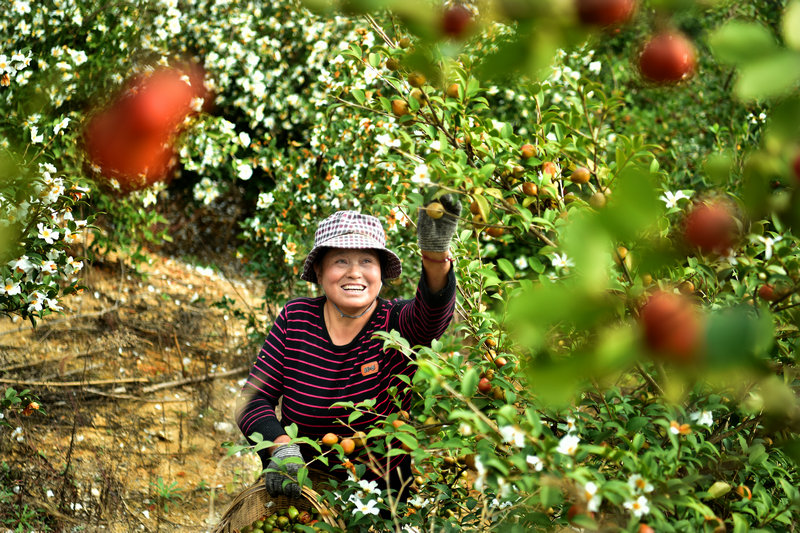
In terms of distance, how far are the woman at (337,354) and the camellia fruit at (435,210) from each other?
1.48 feet

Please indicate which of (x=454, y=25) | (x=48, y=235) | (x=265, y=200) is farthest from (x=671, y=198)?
(x=265, y=200)

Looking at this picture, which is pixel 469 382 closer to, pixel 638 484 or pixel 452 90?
pixel 638 484

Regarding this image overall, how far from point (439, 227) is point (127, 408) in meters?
2.71

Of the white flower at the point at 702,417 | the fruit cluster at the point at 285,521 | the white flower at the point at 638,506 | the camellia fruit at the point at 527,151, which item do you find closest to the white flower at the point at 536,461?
the white flower at the point at 638,506

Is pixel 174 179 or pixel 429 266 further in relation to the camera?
pixel 174 179

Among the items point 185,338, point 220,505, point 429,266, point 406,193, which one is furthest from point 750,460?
point 185,338

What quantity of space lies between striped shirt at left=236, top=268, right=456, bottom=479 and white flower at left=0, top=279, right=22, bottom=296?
85 centimetres

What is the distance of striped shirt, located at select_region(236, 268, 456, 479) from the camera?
2.02 meters

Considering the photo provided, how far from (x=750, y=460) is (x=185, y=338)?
3.72 meters

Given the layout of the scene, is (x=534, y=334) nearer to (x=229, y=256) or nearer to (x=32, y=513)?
(x=32, y=513)

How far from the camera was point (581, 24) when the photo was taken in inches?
23.0

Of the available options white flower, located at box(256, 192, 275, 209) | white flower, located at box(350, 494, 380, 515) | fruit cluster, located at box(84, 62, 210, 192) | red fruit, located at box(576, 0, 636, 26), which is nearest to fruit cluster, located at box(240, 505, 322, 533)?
white flower, located at box(350, 494, 380, 515)

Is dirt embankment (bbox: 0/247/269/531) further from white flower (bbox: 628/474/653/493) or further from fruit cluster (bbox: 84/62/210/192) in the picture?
fruit cluster (bbox: 84/62/210/192)

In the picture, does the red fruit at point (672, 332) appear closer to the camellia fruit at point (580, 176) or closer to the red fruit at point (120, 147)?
the red fruit at point (120, 147)
